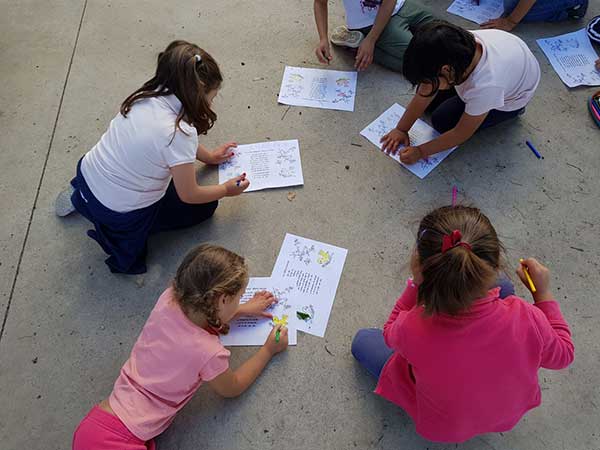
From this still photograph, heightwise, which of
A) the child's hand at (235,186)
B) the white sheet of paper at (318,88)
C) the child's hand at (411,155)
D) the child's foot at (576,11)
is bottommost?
the child's hand at (235,186)

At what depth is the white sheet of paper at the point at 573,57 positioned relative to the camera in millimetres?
2166

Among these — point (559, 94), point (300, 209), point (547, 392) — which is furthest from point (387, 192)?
point (559, 94)

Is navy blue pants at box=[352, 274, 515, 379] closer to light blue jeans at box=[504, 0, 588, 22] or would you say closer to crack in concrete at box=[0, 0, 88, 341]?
crack in concrete at box=[0, 0, 88, 341]

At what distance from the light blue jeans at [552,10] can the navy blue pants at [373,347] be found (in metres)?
1.70

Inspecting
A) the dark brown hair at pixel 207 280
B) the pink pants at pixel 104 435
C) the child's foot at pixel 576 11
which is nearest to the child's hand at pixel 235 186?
the dark brown hair at pixel 207 280

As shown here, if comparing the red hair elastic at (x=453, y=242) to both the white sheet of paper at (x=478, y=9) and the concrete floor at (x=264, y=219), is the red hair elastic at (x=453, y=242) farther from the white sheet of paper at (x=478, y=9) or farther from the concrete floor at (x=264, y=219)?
the white sheet of paper at (x=478, y=9)

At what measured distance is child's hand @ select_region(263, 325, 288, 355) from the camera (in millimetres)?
1468

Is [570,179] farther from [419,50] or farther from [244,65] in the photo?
[244,65]

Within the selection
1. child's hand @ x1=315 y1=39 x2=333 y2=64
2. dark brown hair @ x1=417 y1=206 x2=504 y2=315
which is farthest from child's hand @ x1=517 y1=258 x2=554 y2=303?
child's hand @ x1=315 y1=39 x2=333 y2=64

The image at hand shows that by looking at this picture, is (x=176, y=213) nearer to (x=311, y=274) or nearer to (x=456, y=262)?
(x=311, y=274)

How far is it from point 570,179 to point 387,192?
2.69 feet

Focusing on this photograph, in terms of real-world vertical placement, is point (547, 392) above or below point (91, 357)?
above

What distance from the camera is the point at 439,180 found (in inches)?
74.4

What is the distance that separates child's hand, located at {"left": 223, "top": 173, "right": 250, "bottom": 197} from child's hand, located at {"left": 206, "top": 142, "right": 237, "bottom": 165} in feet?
0.78
